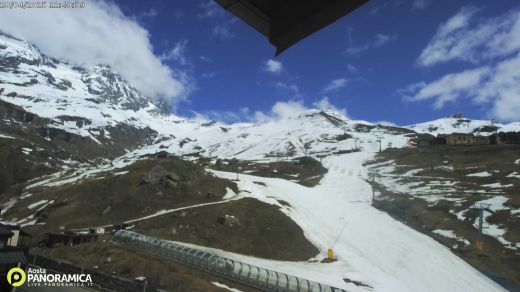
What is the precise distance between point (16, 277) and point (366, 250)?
181ft

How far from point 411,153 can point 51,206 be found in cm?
15687

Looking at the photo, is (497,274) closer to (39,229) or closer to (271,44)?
(271,44)

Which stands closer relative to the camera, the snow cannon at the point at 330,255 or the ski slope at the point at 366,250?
the ski slope at the point at 366,250

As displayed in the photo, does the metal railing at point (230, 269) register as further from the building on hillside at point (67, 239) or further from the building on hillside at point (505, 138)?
the building on hillside at point (505, 138)

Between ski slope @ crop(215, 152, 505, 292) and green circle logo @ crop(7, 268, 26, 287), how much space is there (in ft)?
102

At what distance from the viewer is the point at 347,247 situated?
72062 millimetres

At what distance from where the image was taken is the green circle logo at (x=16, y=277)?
35.9 meters

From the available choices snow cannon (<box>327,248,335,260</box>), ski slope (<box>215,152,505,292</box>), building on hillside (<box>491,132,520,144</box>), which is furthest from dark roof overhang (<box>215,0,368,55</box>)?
building on hillside (<box>491,132,520,144</box>)

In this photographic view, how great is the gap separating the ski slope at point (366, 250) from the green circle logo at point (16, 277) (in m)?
31.2

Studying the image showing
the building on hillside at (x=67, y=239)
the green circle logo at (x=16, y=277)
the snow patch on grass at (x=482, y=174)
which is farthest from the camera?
the snow patch on grass at (x=482, y=174)

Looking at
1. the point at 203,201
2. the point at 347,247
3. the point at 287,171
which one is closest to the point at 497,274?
the point at 347,247

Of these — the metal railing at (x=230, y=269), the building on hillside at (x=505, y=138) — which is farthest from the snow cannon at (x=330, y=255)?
the building on hillside at (x=505, y=138)

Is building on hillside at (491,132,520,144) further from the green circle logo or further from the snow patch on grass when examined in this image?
the green circle logo

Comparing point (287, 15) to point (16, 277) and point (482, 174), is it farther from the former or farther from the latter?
point (482, 174)
